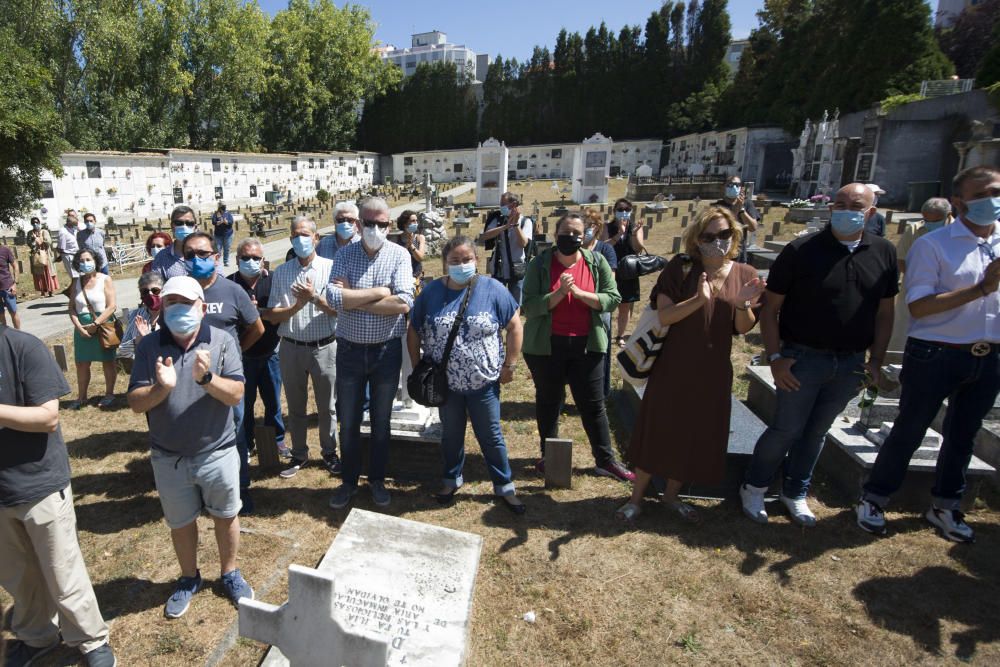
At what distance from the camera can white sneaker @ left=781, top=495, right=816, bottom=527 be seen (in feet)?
→ 12.3

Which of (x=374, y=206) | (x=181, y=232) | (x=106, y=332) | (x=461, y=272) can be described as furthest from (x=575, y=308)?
(x=106, y=332)

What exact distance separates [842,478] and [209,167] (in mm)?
32841

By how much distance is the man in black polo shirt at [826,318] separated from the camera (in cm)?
326

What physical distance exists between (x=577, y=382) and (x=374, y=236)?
185cm

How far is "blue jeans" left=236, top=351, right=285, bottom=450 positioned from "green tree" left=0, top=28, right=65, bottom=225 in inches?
610

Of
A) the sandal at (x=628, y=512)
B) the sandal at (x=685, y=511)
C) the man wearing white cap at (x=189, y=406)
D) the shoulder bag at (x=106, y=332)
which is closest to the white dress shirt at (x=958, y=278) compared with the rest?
the sandal at (x=685, y=511)

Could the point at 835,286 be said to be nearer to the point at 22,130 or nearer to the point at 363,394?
the point at 363,394

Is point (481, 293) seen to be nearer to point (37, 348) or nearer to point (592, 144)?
point (37, 348)

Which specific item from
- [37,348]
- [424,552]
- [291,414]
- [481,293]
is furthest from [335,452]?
[37,348]

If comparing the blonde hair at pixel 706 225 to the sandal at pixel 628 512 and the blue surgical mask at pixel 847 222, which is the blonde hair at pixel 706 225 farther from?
the sandal at pixel 628 512

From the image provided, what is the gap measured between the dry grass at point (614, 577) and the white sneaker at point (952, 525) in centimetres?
7

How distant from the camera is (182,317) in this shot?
2.60 metres

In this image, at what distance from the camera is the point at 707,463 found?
3.59 metres

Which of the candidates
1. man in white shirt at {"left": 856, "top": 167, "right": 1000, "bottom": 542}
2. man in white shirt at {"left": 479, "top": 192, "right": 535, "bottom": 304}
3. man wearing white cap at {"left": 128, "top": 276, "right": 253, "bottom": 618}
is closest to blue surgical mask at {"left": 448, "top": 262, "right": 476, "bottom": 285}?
man wearing white cap at {"left": 128, "top": 276, "right": 253, "bottom": 618}
